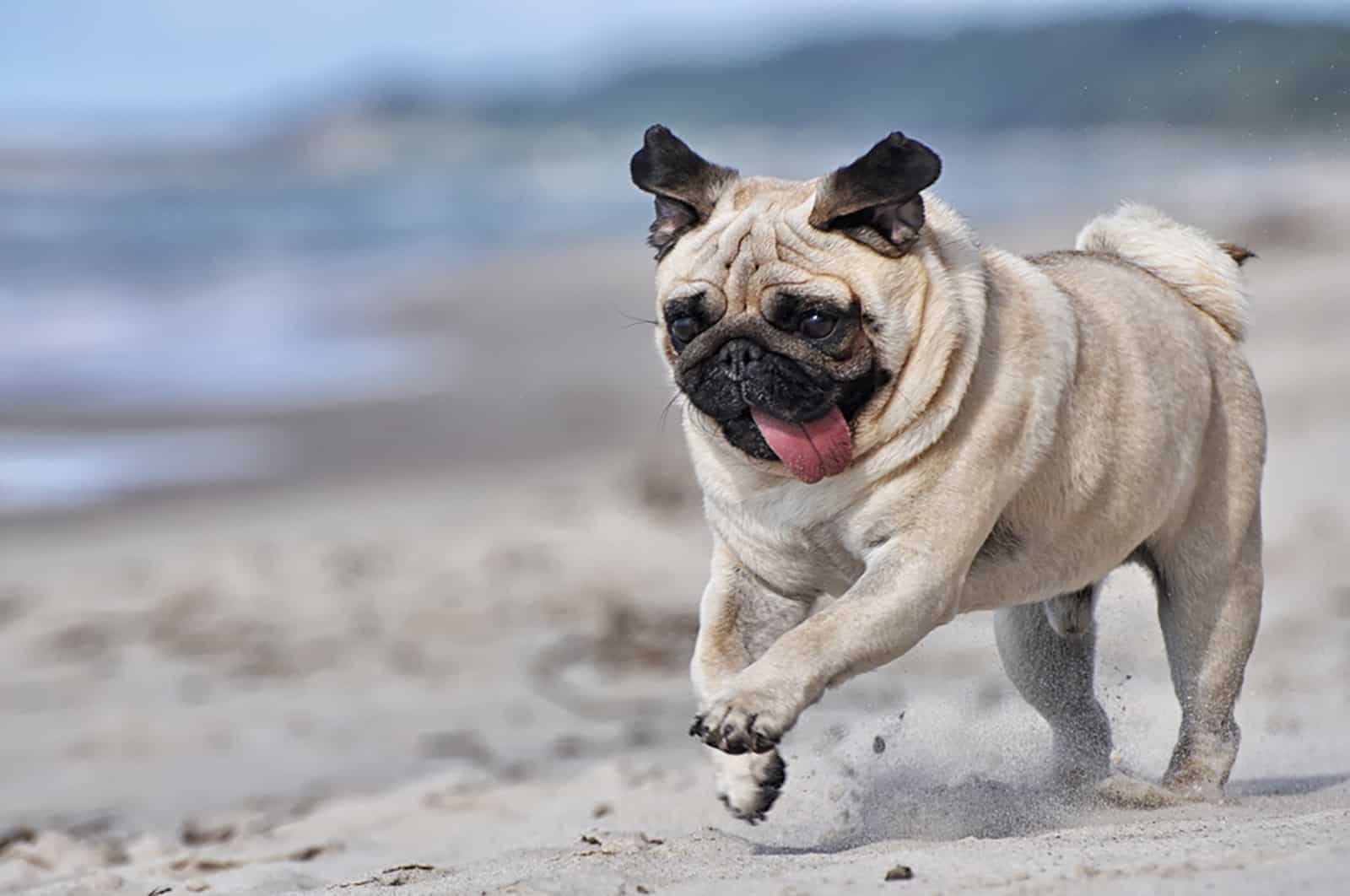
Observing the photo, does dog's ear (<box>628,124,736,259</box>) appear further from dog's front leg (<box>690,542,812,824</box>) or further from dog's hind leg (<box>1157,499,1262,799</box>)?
dog's hind leg (<box>1157,499,1262,799</box>)

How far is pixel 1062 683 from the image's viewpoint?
4672mm

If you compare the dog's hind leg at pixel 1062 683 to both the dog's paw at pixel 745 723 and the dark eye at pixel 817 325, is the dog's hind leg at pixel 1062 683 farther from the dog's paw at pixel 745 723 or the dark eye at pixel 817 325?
the dog's paw at pixel 745 723

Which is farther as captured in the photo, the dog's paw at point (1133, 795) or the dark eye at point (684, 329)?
the dog's paw at point (1133, 795)

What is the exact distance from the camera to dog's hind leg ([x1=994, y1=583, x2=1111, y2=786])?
4.66 meters

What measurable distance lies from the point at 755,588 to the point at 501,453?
8155 millimetres

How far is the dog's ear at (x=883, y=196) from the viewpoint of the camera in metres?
3.62

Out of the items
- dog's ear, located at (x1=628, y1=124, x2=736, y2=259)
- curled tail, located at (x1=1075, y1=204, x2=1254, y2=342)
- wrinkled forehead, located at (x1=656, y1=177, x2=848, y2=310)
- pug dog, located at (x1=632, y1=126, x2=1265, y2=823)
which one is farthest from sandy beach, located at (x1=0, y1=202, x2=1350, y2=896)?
dog's ear, located at (x1=628, y1=124, x2=736, y2=259)

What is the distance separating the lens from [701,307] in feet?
12.4

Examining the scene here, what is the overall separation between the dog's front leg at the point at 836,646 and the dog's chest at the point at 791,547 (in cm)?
15

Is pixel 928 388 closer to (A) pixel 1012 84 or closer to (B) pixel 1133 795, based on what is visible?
(B) pixel 1133 795

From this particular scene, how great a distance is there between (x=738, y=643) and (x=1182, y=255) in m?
1.57

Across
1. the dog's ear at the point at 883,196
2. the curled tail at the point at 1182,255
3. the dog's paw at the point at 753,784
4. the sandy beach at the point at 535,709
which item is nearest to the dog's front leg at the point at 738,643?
the dog's paw at the point at 753,784

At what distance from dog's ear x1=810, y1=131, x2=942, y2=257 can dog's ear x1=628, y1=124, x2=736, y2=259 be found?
34cm

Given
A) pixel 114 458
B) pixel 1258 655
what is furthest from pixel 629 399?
pixel 1258 655
